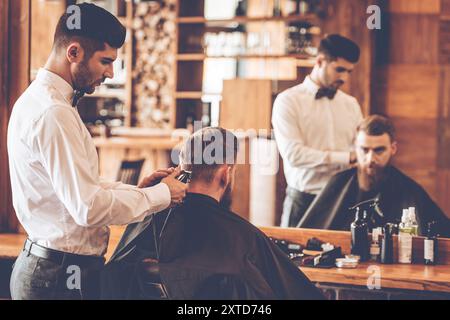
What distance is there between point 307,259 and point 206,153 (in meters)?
0.72

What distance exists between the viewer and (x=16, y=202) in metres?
2.30

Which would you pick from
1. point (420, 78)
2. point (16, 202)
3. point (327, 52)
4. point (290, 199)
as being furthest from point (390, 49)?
point (16, 202)

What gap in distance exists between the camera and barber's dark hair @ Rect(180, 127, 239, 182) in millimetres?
2512

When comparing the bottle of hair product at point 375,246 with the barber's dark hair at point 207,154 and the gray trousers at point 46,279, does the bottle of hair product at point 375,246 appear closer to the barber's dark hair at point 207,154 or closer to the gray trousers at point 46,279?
the barber's dark hair at point 207,154

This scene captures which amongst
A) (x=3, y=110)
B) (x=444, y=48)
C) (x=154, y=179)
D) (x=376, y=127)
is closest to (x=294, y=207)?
(x=376, y=127)

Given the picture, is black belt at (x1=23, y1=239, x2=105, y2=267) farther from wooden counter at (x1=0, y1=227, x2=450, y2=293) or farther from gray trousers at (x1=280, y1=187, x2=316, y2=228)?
gray trousers at (x1=280, y1=187, x2=316, y2=228)

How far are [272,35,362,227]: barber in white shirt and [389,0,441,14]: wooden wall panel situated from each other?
49cm

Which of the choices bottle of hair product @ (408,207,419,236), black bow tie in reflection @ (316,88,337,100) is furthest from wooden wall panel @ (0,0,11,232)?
bottle of hair product @ (408,207,419,236)

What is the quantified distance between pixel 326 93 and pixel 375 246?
829mm

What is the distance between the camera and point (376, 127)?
334 centimetres

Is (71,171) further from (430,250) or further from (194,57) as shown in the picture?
(194,57)

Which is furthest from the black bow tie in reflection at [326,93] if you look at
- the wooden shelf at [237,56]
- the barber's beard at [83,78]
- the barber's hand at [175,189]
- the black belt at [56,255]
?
the black belt at [56,255]

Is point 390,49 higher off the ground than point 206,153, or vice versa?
point 390,49
